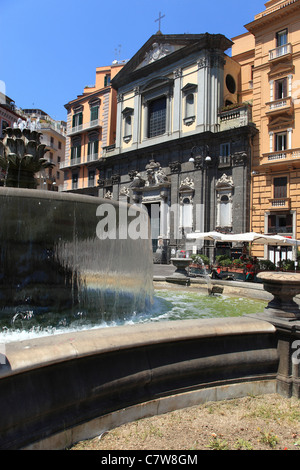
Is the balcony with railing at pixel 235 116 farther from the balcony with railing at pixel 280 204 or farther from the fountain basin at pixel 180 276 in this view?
the fountain basin at pixel 180 276

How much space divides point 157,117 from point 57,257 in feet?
85.3

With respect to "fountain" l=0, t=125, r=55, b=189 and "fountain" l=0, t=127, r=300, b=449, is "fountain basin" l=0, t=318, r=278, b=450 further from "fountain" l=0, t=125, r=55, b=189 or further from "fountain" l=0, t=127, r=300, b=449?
"fountain" l=0, t=125, r=55, b=189

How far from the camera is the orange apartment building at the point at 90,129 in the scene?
33.5 meters

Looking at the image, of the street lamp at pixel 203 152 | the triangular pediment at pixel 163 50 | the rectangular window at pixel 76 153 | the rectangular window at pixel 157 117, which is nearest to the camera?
the street lamp at pixel 203 152

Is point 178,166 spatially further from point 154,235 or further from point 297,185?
point 297,185

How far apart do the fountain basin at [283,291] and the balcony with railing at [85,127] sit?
33520 mm

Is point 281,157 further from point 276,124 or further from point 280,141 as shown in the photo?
point 276,124

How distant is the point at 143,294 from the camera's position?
5.14 m

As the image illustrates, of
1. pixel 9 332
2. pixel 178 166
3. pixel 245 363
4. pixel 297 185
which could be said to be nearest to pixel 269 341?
pixel 245 363

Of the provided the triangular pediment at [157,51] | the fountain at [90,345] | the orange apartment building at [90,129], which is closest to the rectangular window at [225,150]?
the triangular pediment at [157,51]

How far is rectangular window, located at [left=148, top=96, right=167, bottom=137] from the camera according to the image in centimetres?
2723

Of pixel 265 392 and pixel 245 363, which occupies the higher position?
pixel 245 363

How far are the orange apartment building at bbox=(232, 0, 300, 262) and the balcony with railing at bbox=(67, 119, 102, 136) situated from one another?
56.2ft

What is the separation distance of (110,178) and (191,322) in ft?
95.6
